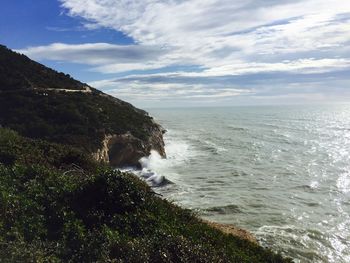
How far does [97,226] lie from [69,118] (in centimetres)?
2223

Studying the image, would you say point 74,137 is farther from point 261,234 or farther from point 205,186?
point 261,234

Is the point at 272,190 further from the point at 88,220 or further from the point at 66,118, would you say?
the point at 88,220

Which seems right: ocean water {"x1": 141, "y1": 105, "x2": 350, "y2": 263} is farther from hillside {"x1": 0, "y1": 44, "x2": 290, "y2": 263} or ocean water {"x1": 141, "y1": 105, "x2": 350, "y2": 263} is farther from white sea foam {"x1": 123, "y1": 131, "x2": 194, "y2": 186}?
hillside {"x1": 0, "y1": 44, "x2": 290, "y2": 263}

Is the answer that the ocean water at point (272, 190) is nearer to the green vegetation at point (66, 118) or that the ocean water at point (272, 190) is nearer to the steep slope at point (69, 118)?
the steep slope at point (69, 118)

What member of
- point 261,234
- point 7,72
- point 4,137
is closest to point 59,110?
point 7,72

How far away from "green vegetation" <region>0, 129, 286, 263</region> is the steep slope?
605 inches

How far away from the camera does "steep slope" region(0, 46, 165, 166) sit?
27.5m

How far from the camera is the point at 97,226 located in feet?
30.8

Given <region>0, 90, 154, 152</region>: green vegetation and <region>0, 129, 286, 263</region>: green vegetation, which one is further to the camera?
<region>0, 90, 154, 152</region>: green vegetation

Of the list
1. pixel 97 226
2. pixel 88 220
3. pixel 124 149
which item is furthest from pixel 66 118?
pixel 97 226

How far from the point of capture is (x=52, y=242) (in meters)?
8.03

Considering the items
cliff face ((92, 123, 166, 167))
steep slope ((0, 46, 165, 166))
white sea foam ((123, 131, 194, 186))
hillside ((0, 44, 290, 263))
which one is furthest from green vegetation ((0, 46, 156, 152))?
hillside ((0, 44, 290, 263))

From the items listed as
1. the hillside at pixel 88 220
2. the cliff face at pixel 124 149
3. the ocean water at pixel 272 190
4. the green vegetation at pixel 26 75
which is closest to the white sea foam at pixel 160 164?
the ocean water at pixel 272 190

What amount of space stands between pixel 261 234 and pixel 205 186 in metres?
8.90
